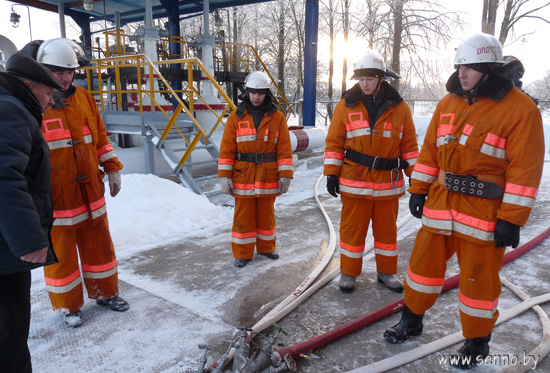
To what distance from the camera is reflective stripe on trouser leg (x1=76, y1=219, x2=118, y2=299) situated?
3166mm

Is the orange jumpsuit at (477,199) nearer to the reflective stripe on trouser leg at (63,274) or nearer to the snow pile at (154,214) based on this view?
the reflective stripe on trouser leg at (63,274)

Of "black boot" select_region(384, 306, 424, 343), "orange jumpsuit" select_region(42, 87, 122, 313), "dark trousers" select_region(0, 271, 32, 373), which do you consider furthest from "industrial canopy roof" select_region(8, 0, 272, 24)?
→ "dark trousers" select_region(0, 271, 32, 373)

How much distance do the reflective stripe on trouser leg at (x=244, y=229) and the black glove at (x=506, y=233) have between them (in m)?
2.45

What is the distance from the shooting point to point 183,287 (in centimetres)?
378

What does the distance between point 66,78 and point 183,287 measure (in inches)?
80.0

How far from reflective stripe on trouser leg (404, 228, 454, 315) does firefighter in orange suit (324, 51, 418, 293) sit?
0.84 m

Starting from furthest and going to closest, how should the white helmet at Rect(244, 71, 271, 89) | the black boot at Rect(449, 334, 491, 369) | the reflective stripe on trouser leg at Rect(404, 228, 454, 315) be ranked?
the white helmet at Rect(244, 71, 271, 89), the reflective stripe on trouser leg at Rect(404, 228, 454, 315), the black boot at Rect(449, 334, 491, 369)

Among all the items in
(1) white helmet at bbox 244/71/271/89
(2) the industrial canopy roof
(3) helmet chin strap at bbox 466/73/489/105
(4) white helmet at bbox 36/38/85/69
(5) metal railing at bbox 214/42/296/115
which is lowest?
(3) helmet chin strap at bbox 466/73/489/105

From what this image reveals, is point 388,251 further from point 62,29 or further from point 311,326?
point 62,29

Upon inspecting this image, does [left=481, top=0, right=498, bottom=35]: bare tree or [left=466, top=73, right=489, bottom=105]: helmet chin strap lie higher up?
[left=481, top=0, right=498, bottom=35]: bare tree

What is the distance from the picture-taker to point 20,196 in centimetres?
172

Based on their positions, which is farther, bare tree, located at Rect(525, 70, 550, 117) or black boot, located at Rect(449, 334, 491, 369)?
bare tree, located at Rect(525, 70, 550, 117)

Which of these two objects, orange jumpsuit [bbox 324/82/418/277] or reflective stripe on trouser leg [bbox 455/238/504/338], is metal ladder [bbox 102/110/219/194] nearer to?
orange jumpsuit [bbox 324/82/418/277]

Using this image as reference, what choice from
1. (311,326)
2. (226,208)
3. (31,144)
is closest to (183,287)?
(311,326)
